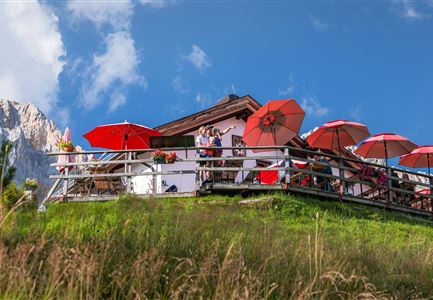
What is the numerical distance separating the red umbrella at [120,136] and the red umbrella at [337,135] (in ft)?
18.1

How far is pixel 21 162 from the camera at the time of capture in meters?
157

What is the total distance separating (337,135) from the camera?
64.2 feet

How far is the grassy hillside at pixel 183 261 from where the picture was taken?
17.8ft

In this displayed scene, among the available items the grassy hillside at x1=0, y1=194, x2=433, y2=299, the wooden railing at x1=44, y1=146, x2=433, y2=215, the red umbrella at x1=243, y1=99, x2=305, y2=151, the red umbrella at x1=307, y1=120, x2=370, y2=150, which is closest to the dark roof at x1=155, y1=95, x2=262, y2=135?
the wooden railing at x1=44, y1=146, x2=433, y2=215

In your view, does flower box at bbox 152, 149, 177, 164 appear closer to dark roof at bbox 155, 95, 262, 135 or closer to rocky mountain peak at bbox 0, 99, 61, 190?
dark roof at bbox 155, 95, 262, 135

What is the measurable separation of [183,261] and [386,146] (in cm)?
1554

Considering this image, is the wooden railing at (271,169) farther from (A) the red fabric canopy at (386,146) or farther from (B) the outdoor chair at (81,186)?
(A) the red fabric canopy at (386,146)

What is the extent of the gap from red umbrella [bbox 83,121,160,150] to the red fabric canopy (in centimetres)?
730

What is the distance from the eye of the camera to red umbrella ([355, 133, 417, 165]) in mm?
19719

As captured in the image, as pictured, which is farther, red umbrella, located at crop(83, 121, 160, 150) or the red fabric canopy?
the red fabric canopy

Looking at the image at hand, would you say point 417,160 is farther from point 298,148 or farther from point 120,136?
point 120,136

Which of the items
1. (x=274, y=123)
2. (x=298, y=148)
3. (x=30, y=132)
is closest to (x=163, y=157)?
(x=274, y=123)

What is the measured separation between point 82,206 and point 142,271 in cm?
330

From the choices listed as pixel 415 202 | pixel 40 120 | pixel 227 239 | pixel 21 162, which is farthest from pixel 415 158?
pixel 40 120
